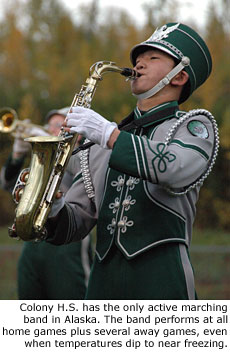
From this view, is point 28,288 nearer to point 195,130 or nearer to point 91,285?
point 91,285

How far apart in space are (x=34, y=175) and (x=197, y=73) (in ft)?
3.43

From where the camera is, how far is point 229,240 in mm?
10305

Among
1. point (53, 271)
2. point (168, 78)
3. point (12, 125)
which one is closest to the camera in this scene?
point (168, 78)

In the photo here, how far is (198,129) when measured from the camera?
3.31m

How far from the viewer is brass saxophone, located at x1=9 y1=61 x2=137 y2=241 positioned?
324 centimetres

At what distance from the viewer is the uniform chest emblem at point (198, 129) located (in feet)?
10.8

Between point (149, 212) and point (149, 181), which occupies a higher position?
point (149, 181)

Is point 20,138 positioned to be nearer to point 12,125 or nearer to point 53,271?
point 12,125

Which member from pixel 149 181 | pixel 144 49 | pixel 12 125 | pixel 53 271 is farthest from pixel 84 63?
pixel 149 181

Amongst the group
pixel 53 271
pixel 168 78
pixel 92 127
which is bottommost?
pixel 53 271

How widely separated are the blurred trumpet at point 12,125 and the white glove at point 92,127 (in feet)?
10.5

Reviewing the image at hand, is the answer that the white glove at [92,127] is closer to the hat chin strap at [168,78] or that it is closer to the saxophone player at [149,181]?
the saxophone player at [149,181]

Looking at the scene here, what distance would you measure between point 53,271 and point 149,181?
2.50 metres

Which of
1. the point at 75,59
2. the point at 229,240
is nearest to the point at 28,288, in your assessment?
the point at 229,240
